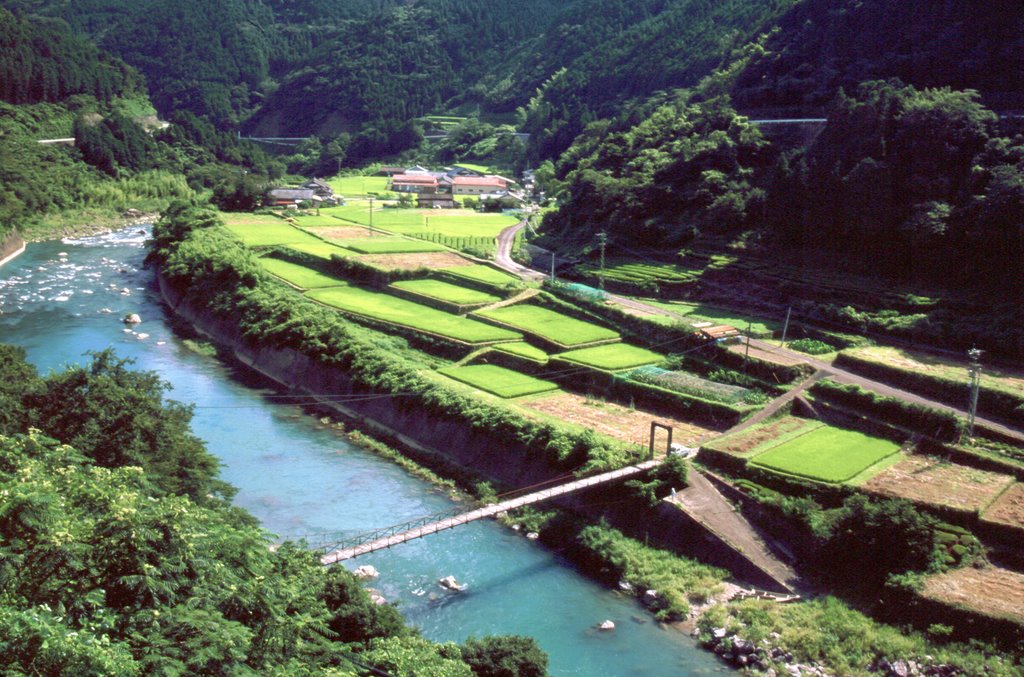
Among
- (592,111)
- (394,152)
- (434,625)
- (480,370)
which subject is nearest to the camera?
(434,625)

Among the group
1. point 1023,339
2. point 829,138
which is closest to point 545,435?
point 1023,339

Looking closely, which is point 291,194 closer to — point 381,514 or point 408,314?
point 408,314

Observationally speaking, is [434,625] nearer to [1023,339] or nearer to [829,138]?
[1023,339]

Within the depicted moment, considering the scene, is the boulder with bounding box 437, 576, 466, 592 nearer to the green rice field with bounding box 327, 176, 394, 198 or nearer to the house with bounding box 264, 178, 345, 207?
the house with bounding box 264, 178, 345, 207

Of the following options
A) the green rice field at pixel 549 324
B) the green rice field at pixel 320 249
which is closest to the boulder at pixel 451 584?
the green rice field at pixel 549 324

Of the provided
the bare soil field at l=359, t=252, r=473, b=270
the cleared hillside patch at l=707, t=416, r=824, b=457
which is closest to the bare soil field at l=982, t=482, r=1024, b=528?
the cleared hillside patch at l=707, t=416, r=824, b=457

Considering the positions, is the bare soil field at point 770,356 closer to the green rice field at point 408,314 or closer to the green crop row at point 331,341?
the green crop row at point 331,341

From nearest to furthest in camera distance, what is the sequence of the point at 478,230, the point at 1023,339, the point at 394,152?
1. the point at 1023,339
2. the point at 478,230
3. the point at 394,152
